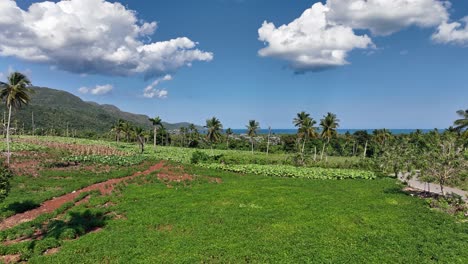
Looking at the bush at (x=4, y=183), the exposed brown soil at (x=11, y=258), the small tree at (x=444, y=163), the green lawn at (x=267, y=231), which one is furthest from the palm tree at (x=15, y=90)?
the small tree at (x=444, y=163)

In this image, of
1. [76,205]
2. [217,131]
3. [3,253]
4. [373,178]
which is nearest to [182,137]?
[217,131]

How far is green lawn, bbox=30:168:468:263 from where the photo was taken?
16.0 m

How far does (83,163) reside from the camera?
168 ft

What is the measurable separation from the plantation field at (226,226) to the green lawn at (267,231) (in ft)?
0.21

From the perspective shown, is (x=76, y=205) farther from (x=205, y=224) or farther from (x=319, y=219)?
(x=319, y=219)

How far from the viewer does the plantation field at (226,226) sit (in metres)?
16.1

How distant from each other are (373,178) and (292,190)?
70.2 feet

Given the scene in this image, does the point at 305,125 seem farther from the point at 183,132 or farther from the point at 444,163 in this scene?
the point at 183,132

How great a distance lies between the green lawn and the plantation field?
0.06 meters

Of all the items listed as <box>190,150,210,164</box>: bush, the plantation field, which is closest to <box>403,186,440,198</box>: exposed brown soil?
the plantation field

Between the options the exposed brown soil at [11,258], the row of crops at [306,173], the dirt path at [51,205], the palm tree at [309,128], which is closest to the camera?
the exposed brown soil at [11,258]

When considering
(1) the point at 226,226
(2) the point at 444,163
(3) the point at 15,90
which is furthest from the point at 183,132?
(1) the point at 226,226

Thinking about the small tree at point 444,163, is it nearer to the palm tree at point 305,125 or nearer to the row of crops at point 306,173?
the row of crops at point 306,173

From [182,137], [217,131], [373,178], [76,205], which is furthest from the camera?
[182,137]
